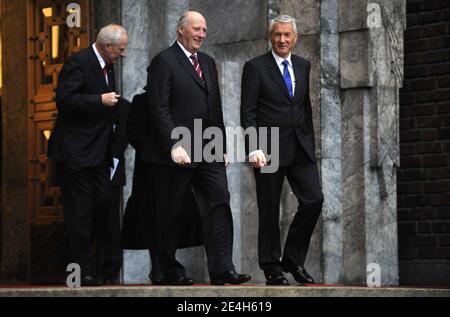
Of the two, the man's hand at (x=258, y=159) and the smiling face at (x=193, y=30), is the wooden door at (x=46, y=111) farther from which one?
the man's hand at (x=258, y=159)

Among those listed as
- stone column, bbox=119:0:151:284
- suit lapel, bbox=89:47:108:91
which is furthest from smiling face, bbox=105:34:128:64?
stone column, bbox=119:0:151:284

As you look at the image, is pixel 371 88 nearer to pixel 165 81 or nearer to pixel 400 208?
pixel 400 208

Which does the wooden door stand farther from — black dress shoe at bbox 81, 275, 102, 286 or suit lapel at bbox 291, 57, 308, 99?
suit lapel at bbox 291, 57, 308, 99

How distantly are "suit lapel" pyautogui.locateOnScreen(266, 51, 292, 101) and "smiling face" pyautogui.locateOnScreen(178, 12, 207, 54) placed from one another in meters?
0.62

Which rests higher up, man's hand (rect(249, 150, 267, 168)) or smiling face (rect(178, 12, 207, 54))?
smiling face (rect(178, 12, 207, 54))

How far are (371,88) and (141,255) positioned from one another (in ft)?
9.08

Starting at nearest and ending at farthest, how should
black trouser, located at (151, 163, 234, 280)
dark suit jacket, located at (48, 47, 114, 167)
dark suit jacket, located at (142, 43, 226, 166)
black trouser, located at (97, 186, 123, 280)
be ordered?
black trouser, located at (151, 163, 234, 280), dark suit jacket, located at (142, 43, 226, 166), dark suit jacket, located at (48, 47, 114, 167), black trouser, located at (97, 186, 123, 280)

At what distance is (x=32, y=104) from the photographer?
580 inches

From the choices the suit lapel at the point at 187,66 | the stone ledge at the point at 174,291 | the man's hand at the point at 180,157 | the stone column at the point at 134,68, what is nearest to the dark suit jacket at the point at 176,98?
the suit lapel at the point at 187,66

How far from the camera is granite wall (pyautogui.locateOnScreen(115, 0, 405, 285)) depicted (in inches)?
534

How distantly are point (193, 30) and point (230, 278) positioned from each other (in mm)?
1911

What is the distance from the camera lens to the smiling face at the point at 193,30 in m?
11.2
